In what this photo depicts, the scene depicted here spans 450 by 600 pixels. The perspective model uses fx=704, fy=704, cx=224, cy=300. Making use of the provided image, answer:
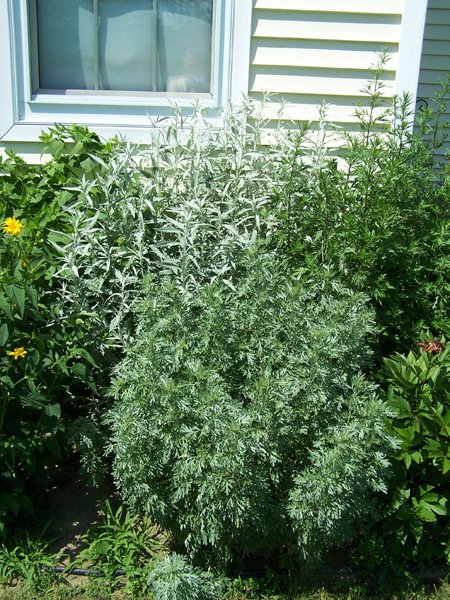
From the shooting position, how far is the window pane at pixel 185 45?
4.22 m

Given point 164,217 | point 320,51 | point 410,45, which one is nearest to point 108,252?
point 164,217

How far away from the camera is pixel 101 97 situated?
168 inches

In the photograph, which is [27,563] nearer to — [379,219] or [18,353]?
[18,353]

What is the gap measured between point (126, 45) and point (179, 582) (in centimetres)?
308

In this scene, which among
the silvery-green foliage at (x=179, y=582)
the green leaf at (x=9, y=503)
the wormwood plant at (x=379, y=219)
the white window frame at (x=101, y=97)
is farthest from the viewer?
the white window frame at (x=101, y=97)

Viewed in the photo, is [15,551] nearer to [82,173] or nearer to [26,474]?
[26,474]

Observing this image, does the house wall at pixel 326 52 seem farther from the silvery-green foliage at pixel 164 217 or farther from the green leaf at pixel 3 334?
the green leaf at pixel 3 334

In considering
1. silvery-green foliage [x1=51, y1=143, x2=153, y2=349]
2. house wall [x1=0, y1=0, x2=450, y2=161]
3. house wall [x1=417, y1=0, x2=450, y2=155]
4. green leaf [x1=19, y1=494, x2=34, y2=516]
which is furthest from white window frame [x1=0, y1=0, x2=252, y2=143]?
house wall [x1=417, y1=0, x2=450, y2=155]

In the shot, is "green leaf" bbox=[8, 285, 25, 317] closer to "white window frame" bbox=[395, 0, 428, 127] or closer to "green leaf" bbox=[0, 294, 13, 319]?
"green leaf" bbox=[0, 294, 13, 319]

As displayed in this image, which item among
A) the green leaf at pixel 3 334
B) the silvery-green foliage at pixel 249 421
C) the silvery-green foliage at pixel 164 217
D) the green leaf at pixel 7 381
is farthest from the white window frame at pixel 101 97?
the green leaf at pixel 7 381

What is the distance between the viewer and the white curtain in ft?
13.8

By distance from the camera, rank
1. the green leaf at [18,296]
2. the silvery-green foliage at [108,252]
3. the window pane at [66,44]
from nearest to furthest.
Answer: the green leaf at [18,296] < the silvery-green foliage at [108,252] < the window pane at [66,44]

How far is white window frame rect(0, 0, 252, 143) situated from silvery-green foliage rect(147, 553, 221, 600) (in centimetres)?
239

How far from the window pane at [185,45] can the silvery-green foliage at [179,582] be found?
278 cm
